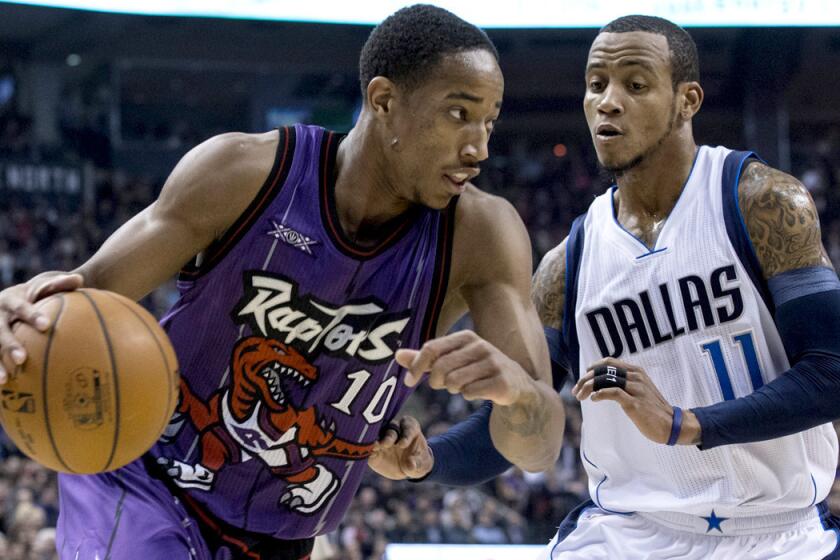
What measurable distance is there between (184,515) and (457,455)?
99 centimetres

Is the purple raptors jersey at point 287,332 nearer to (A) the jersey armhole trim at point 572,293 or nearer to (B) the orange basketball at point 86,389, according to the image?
(B) the orange basketball at point 86,389

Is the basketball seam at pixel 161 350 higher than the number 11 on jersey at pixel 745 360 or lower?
higher

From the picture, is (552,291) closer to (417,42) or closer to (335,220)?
(335,220)

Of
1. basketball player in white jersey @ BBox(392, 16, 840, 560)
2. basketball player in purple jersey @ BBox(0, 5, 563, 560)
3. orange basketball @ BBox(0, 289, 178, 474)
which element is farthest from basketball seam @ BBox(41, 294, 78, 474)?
basketball player in white jersey @ BBox(392, 16, 840, 560)

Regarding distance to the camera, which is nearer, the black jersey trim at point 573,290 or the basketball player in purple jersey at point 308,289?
the basketball player in purple jersey at point 308,289

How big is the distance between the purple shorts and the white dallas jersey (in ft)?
3.60

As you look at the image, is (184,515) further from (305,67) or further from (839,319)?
(305,67)

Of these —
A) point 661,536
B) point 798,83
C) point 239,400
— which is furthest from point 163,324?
point 798,83

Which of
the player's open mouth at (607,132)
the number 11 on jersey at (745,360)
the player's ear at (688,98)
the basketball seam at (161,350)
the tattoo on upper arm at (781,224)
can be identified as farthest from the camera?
the player's ear at (688,98)

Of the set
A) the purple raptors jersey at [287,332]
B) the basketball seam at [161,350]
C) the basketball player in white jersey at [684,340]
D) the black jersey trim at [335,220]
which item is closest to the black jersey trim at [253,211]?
the purple raptors jersey at [287,332]

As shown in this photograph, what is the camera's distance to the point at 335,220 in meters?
2.94

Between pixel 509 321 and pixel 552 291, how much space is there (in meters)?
0.88

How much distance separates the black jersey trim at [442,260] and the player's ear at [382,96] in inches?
11.9

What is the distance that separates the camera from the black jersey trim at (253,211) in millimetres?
2869
